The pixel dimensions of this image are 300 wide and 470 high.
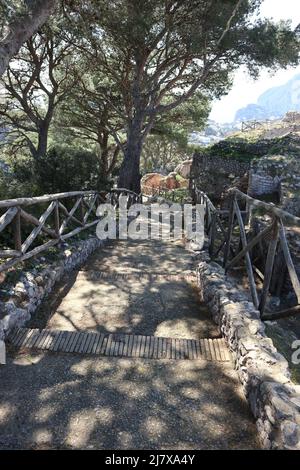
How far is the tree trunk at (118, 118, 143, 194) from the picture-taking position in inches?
564

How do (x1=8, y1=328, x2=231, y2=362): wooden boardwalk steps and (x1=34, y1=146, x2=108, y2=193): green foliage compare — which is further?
(x1=34, y1=146, x2=108, y2=193): green foliage

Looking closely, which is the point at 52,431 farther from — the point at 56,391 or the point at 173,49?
the point at 173,49

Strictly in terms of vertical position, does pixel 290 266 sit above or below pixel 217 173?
below

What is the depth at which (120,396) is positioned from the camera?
8.80ft

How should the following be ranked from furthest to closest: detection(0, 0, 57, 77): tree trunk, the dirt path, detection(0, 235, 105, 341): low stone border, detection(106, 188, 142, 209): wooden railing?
detection(106, 188, 142, 209): wooden railing < detection(0, 0, 57, 77): tree trunk < detection(0, 235, 105, 341): low stone border < the dirt path

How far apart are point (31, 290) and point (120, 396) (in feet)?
6.19

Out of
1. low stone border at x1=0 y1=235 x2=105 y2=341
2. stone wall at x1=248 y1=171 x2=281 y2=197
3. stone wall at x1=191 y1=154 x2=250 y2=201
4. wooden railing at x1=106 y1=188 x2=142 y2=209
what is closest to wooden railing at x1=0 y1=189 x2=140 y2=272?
low stone border at x1=0 y1=235 x2=105 y2=341

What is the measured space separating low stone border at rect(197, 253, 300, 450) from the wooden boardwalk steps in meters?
0.24

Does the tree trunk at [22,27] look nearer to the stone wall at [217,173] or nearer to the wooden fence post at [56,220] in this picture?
the wooden fence post at [56,220]

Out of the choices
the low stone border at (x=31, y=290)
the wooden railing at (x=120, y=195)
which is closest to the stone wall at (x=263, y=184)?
the wooden railing at (x=120, y=195)

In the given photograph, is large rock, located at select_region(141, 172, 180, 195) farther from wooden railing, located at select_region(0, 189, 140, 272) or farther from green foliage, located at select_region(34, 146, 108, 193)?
wooden railing, located at select_region(0, 189, 140, 272)

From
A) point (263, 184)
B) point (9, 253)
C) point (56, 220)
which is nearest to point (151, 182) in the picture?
point (263, 184)

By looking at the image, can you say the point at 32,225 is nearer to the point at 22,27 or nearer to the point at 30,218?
the point at 30,218

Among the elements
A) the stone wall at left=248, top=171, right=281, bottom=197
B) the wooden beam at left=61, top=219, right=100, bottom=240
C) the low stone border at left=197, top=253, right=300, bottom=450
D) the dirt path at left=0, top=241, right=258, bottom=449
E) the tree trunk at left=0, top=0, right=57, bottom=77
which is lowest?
the dirt path at left=0, top=241, right=258, bottom=449
